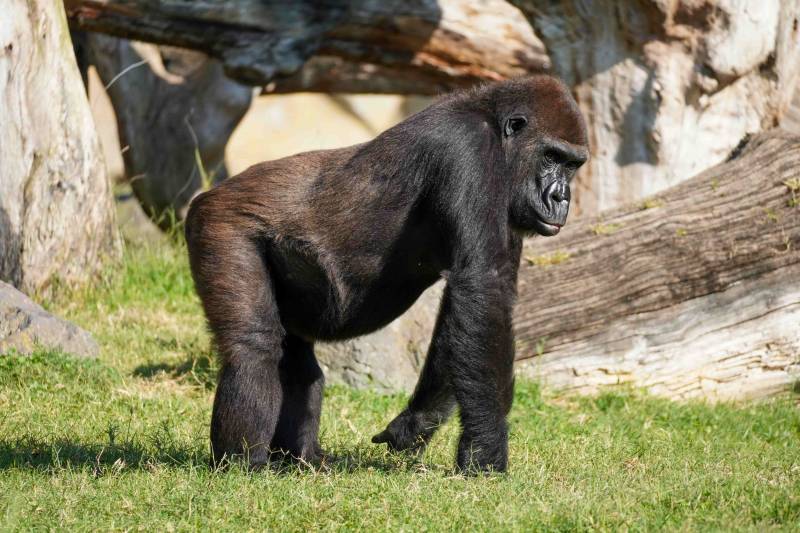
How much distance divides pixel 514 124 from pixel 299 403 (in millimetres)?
1727

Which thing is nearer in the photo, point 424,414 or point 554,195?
point 554,195

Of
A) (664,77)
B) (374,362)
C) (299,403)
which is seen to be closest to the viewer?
(299,403)

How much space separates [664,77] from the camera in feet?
26.2

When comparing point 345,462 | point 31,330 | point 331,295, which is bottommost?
point 345,462

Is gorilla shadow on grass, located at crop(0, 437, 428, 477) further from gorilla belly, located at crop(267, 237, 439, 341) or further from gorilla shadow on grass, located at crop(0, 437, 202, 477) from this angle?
gorilla belly, located at crop(267, 237, 439, 341)

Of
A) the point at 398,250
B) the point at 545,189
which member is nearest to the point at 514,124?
the point at 545,189

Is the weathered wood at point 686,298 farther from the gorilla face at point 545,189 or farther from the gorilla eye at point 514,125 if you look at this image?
the gorilla eye at point 514,125

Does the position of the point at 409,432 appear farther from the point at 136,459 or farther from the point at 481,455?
the point at 136,459

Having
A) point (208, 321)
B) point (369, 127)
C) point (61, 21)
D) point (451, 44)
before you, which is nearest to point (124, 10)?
point (61, 21)

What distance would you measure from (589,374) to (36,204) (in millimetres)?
4090

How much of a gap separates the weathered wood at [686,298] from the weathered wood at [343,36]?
2.93 metres

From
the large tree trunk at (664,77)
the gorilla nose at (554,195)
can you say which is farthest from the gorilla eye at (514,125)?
the large tree trunk at (664,77)

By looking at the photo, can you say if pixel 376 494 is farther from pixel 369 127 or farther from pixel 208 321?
pixel 369 127

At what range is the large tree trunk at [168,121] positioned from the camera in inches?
411
